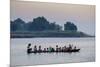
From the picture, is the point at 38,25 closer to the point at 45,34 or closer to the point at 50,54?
the point at 45,34

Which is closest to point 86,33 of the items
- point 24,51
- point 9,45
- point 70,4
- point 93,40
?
point 93,40

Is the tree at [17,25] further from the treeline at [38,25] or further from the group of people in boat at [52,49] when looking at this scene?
the group of people in boat at [52,49]

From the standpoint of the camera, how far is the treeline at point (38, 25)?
2.18 m

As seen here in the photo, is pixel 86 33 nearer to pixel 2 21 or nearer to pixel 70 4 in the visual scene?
pixel 70 4

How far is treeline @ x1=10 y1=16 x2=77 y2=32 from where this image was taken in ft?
7.16

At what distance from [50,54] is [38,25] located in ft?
1.31

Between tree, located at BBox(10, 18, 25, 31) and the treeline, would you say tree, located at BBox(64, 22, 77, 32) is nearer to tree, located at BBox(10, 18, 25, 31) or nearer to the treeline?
the treeline

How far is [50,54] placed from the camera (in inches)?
90.9

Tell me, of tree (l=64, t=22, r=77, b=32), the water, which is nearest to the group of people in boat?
the water

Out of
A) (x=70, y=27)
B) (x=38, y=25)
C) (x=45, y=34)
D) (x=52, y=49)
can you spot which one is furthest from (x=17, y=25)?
(x=70, y=27)

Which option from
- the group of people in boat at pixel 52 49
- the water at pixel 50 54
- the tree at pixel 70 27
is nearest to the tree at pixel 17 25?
the water at pixel 50 54

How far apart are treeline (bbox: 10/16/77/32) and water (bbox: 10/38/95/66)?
5.1 inches

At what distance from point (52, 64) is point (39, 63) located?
6.8 inches

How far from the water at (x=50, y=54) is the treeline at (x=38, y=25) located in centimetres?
13
